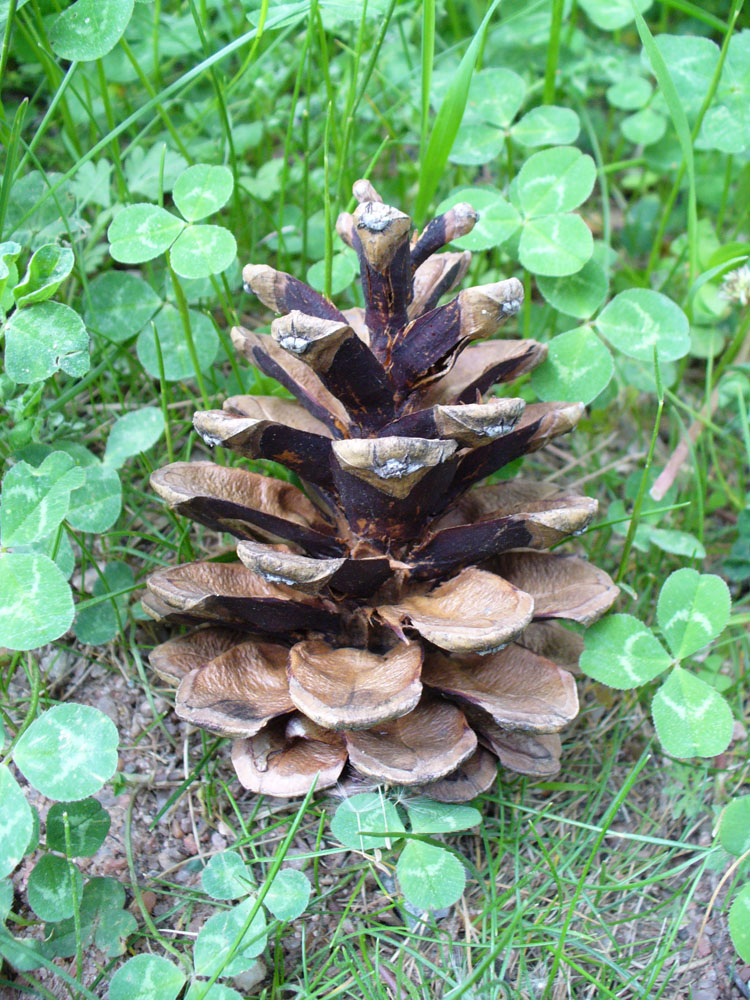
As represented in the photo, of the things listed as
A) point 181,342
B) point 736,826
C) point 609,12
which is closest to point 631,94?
point 609,12

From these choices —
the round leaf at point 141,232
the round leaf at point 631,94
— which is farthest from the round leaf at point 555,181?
the round leaf at point 141,232

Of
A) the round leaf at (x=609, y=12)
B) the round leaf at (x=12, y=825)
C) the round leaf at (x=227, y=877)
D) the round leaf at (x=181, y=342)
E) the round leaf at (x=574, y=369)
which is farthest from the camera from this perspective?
the round leaf at (x=609, y=12)

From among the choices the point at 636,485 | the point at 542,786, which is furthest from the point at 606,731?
the point at 636,485

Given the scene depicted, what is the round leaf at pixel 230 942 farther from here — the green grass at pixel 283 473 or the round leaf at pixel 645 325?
the round leaf at pixel 645 325

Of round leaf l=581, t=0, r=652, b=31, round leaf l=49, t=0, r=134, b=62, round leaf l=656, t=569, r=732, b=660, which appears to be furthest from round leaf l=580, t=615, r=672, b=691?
round leaf l=581, t=0, r=652, b=31

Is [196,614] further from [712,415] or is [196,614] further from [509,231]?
[712,415]

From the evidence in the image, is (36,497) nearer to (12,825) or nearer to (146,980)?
(12,825)
